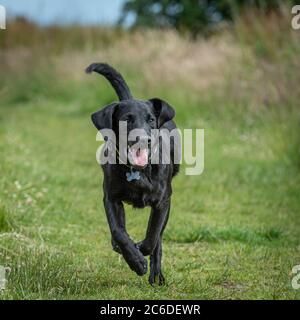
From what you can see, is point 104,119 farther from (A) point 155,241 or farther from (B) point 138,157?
(A) point 155,241

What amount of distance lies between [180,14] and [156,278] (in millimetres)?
24571

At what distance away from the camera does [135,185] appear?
5.00m

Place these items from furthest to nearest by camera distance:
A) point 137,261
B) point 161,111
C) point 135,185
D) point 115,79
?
1. point 115,79
2. point 161,111
3. point 135,185
4. point 137,261

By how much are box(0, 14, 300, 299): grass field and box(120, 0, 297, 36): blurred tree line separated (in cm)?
932

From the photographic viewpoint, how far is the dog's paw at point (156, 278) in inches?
208

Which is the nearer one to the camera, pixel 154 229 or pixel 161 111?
pixel 154 229

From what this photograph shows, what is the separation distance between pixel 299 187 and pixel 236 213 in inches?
57.0

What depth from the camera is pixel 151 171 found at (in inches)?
201

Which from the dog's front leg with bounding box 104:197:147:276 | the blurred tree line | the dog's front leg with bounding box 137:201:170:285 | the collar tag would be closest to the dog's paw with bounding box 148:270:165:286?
the dog's front leg with bounding box 137:201:170:285

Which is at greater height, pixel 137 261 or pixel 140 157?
pixel 140 157

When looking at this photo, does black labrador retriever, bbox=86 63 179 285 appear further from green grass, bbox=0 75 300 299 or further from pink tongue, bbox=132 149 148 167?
green grass, bbox=0 75 300 299

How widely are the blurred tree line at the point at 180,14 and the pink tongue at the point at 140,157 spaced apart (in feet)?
75.9

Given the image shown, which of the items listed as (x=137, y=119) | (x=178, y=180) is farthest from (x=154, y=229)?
(x=178, y=180)
